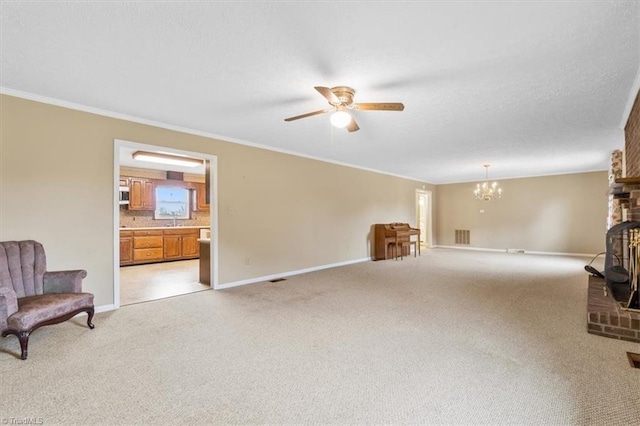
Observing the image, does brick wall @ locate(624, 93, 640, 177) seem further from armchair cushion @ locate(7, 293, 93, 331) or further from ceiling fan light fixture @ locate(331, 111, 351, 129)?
armchair cushion @ locate(7, 293, 93, 331)

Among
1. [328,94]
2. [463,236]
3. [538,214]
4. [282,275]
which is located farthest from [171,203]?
[538,214]

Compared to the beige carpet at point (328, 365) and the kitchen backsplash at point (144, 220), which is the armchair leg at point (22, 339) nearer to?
the beige carpet at point (328, 365)

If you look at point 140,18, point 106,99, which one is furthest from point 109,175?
point 140,18

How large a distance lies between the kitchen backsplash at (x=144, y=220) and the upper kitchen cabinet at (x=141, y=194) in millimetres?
263

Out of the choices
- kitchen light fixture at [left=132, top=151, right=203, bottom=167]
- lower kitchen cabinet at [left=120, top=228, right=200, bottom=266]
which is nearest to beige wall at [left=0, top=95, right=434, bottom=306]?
kitchen light fixture at [left=132, top=151, right=203, bottom=167]

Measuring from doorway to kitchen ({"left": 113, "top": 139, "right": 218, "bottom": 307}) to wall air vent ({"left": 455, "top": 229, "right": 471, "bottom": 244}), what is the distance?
812cm

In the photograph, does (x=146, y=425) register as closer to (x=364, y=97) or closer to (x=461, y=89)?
(x=364, y=97)

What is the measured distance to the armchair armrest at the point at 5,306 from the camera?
7.75 feet

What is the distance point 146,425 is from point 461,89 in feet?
11.8

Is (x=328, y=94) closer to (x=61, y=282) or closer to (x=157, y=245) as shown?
(x=61, y=282)

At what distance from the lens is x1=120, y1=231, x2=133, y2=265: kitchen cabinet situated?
22.1 ft

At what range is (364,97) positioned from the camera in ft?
10.3

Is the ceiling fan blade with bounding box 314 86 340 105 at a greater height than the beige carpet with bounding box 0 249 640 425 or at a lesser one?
greater

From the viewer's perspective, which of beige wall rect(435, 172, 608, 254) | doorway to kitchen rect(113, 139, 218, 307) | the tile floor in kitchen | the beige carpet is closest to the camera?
the beige carpet
